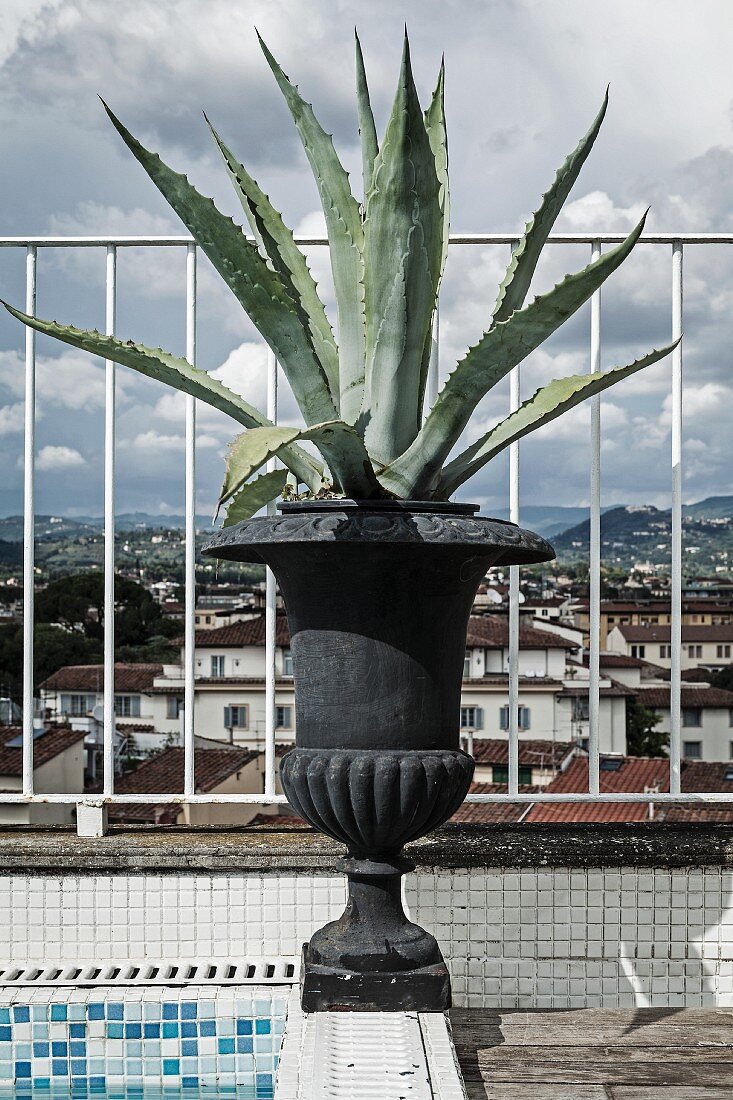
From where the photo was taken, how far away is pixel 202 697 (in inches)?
1177

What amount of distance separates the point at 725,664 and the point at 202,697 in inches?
1020

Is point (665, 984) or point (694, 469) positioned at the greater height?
point (694, 469)

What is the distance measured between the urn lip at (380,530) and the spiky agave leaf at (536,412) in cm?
11

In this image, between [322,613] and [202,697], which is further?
[202,697]

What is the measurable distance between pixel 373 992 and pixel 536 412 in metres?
1.05

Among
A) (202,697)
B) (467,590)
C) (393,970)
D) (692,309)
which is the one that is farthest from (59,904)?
(202,697)

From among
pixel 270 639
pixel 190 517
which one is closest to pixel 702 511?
pixel 270 639

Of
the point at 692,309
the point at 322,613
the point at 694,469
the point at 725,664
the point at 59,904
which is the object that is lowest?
the point at 725,664

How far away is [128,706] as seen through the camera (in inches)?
1261

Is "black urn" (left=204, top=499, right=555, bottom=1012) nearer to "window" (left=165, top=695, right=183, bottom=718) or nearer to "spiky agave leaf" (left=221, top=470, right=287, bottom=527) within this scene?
"spiky agave leaf" (left=221, top=470, right=287, bottom=527)

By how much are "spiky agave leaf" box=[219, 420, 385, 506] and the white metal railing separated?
68 centimetres

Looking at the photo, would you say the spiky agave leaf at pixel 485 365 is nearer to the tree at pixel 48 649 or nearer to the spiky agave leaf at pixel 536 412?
the spiky agave leaf at pixel 536 412

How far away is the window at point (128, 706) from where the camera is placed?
30.8m

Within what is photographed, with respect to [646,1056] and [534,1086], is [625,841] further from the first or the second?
[534,1086]
